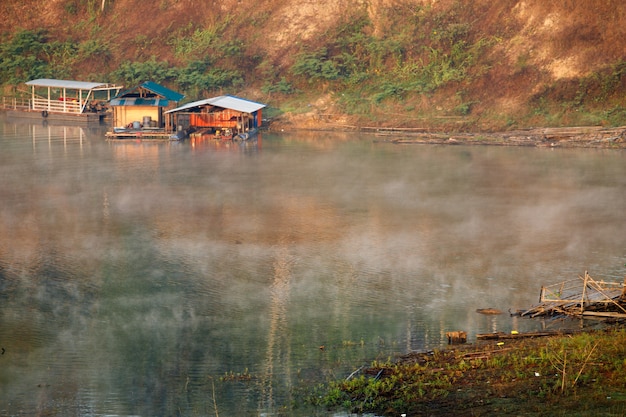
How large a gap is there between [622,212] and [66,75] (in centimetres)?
6552

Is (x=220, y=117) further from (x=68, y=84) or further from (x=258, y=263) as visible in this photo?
(x=258, y=263)

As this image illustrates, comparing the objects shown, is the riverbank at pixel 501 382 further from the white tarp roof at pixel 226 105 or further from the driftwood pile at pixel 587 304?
the white tarp roof at pixel 226 105

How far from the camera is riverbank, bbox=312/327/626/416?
20.3m

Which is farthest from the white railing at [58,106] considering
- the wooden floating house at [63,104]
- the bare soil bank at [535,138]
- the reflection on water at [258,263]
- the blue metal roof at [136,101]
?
the bare soil bank at [535,138]

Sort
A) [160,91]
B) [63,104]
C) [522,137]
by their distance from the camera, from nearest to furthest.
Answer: [522,137] → [160,91] → [63,104]

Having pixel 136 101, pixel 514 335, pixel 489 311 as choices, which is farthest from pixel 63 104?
pixel 514 335

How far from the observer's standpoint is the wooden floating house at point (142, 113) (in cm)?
7481

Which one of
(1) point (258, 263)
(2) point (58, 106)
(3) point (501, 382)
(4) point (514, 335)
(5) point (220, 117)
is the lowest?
(3) point (501, 382)

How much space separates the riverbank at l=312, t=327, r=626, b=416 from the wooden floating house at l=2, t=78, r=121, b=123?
213ft

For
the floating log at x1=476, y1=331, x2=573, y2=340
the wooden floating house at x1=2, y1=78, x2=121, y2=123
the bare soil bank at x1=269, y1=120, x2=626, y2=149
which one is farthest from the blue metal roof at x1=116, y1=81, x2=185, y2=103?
the floating log at x1=476, y1=331, x2=573, y2=340

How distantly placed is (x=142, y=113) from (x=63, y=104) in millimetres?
14118

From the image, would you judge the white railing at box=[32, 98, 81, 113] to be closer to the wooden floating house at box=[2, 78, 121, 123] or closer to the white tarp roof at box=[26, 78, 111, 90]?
the wooden floating house at box=[2, 78, 121, 123]

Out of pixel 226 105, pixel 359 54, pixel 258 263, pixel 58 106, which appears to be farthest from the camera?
pixel 359 54

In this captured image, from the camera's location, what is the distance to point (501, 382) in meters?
21.6
